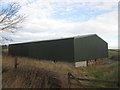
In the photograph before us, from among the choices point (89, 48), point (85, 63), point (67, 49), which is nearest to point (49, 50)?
point (67, 49)

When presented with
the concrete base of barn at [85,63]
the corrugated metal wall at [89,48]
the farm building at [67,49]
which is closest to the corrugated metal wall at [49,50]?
the farm building at [67,49]

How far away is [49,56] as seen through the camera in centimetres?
2834

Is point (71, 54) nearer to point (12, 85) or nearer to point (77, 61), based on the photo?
point (77, 61)

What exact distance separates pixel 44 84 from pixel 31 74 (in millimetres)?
1185

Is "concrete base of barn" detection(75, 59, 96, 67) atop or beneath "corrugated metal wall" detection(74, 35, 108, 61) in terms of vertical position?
beneath

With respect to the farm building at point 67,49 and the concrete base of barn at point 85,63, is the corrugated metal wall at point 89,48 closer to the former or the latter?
the farm building at point 67,49

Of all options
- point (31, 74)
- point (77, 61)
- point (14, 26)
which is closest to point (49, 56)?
point (77, 61)

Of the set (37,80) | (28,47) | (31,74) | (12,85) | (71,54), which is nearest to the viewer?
(12,85)

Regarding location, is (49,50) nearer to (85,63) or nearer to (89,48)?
(85,63)

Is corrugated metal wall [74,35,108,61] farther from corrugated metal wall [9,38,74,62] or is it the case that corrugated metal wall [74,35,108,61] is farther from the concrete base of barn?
corrugated metal wall [9,38,74,62]

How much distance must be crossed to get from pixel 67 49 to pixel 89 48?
460cm

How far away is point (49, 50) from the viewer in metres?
28.4

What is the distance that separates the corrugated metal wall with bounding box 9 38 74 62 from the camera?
26.2 metres

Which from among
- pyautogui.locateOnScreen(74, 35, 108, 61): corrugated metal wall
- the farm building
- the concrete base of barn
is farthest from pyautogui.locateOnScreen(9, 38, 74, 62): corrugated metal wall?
the concrete base of barn
